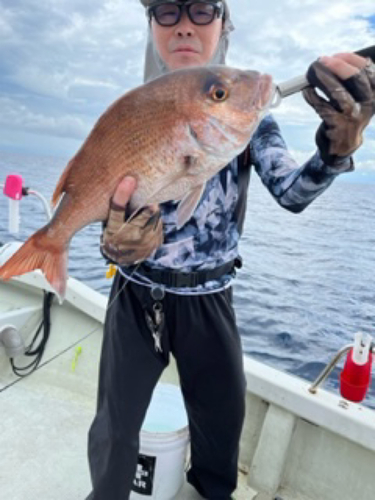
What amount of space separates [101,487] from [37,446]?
1132 mm

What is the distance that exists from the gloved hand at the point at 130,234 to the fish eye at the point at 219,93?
423 mm

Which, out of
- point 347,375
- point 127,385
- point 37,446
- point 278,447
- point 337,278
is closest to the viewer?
point 127,385

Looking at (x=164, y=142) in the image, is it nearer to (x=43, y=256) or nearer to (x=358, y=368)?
(x=43, y=256)

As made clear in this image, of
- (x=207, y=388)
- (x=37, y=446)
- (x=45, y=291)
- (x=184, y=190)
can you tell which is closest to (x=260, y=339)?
(x=45, y=291)

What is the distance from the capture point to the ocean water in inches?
242

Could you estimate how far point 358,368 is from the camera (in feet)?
7.82

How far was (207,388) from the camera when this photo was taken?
2162 millimetres

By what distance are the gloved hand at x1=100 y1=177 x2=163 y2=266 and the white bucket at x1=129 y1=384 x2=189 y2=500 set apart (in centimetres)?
104

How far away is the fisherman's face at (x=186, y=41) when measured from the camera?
1.88m

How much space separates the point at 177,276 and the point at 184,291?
0.25ft

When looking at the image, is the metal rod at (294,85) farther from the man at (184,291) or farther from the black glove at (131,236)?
the black glove at (131,236)

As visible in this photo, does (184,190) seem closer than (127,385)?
Yes

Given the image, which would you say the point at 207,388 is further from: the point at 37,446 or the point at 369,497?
the point at 37,446

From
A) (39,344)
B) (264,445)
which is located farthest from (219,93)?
(39,344)
